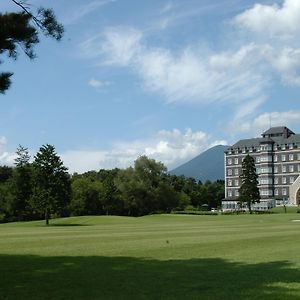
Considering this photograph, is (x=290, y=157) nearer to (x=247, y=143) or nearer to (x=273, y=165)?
(x=273, y=165)

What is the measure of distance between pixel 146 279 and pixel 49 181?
5970cm

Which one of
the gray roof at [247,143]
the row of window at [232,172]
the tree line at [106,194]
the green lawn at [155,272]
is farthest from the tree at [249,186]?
the green lawn at [155,272]

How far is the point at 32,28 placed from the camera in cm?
1533

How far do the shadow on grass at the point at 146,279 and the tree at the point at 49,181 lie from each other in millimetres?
53730

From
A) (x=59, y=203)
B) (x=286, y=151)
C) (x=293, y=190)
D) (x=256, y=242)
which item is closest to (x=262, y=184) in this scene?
(x=286, y=151)

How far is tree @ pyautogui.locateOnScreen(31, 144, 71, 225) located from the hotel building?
93.1 meters

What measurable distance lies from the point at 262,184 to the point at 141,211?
6463 cm

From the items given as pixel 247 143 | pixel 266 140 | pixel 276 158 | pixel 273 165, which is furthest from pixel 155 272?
pixel 247 143

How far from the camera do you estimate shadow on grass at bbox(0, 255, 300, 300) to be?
1123 cm

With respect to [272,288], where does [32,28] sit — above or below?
above

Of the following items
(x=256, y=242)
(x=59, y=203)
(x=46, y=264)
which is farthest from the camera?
(x=59, y=203)

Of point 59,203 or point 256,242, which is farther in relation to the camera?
point 59,203

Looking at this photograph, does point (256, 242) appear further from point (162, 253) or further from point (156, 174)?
point (156, 174)

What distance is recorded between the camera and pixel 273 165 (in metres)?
165
